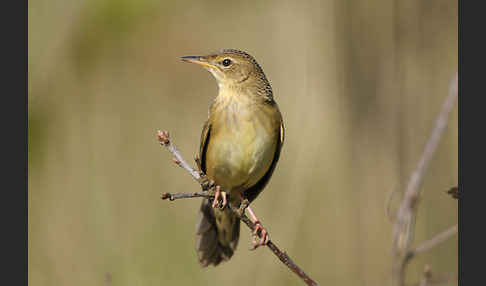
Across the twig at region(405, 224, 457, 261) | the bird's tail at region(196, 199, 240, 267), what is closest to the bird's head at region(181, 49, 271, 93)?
the bird's tail at region(196, 199, 240, 267)

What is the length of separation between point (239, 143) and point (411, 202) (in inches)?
54.5

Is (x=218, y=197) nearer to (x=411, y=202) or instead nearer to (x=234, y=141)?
(x=234, y=141)

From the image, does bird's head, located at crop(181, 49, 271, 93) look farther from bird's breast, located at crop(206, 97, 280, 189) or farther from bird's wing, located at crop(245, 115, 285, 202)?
bird's wing, located at crop(245, 115, 285, 202)

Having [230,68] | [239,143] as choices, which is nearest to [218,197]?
[239,143]

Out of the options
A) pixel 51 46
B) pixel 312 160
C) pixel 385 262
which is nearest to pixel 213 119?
pixel 312 160

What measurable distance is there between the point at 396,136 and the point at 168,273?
2607mm

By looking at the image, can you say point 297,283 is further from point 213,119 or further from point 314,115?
point 213,119

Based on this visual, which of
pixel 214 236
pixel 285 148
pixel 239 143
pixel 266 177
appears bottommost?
pixel 214 236

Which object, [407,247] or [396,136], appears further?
[396,136]

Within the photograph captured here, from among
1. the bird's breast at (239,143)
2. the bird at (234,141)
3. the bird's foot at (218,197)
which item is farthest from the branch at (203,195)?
the bird's breast at (239,143)

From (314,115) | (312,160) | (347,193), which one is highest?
(314,115)

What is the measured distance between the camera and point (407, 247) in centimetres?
353

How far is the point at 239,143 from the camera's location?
4.42 meters

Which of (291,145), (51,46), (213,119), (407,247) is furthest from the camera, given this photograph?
(291,145)
